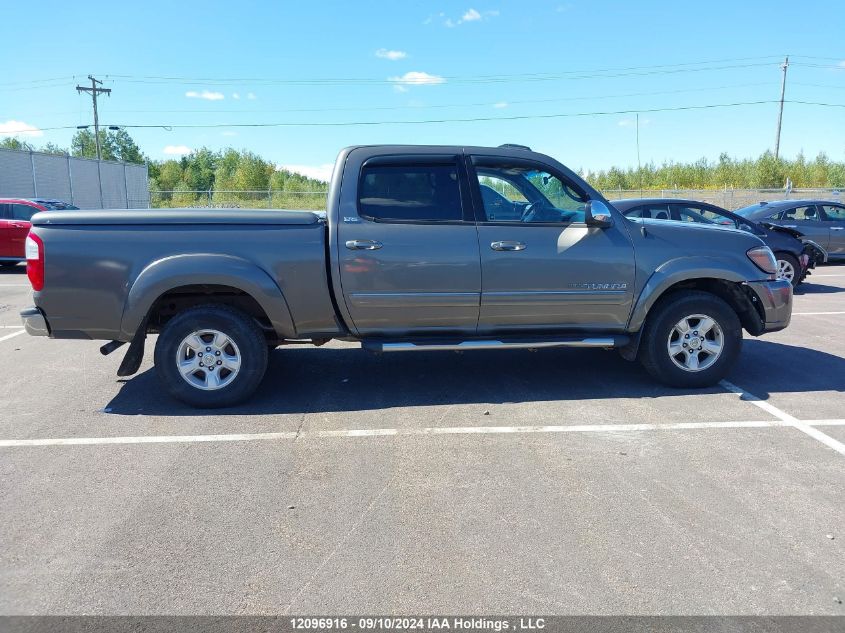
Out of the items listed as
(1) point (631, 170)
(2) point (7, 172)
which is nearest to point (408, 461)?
(2) point (7, 172)

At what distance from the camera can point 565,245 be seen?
5.23 meters

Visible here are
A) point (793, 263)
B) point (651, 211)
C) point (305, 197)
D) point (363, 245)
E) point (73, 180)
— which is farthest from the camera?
point (73, 180)

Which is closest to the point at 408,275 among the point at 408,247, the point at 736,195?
the point at 408,247

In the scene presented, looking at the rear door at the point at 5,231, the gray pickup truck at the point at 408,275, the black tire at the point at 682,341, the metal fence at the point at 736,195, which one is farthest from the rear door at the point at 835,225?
the metal fence at the point at 736,195

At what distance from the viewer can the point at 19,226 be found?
14773 mm

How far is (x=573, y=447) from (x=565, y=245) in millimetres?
1763

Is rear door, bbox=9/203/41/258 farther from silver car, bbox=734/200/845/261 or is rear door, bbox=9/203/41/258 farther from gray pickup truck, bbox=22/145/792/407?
silver car, bbox=734/200/845/261

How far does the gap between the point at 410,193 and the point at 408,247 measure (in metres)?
0.50

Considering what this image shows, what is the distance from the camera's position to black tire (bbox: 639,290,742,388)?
5.43 meters

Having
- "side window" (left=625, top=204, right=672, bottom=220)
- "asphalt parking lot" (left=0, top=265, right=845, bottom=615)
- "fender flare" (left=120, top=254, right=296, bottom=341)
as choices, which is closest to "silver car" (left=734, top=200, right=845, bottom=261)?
"side window" (left=625, top=204, right=672, bottom=220)

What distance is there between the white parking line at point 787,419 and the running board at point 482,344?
114 cm

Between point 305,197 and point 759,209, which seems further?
point 305,197

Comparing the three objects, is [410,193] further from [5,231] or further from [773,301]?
[5,231]

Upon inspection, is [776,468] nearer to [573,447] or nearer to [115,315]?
[573,447]
